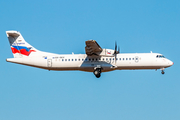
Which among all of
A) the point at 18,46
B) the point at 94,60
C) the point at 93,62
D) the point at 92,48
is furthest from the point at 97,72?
the point at 18,46

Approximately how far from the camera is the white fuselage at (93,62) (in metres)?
30.8

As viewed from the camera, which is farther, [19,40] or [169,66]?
[19,40]

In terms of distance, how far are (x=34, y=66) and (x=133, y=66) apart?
34.7 feet

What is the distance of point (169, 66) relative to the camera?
1222 inches

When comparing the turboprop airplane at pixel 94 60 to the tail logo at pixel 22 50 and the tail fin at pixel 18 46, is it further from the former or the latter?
the tail logo at pixel 22 50

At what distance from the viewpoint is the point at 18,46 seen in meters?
33.1

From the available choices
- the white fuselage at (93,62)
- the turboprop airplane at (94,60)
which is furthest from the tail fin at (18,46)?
the white fuselage at (93,62)

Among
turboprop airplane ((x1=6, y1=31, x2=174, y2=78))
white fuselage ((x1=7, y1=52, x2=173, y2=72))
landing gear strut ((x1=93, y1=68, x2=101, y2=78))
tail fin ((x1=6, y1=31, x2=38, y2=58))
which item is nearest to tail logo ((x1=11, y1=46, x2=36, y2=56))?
tail fin ((x1=6, y1=31, x2=38, y2=58))

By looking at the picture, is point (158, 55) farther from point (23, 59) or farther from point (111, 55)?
point (23, 59)

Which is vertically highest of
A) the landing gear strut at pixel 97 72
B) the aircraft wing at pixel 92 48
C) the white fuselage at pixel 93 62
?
the aircraft wing at pixel 92 48

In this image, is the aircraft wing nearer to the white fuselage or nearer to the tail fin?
the white fuselage

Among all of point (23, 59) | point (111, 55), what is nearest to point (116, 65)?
point (111, 55)

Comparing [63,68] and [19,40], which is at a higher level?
[19,40]

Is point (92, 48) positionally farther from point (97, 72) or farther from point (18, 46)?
point (18, 46)
